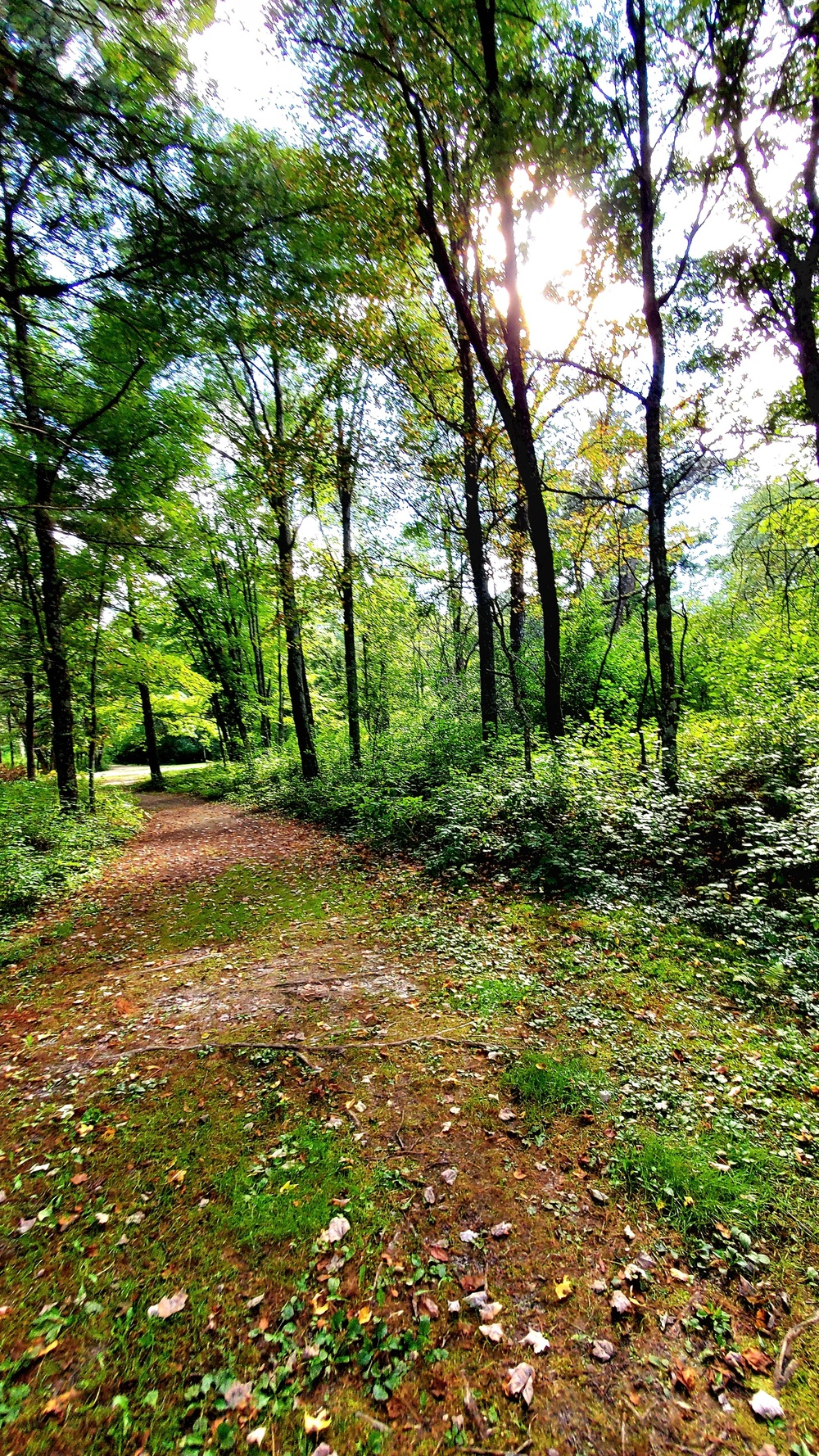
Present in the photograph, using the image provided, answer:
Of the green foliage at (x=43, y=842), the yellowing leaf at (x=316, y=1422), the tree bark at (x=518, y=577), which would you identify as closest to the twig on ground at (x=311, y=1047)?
the yellowing leaf at (x=316, y=1422)

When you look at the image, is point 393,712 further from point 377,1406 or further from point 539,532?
point 377,1406

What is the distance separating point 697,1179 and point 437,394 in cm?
1351

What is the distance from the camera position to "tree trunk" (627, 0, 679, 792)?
272 inches

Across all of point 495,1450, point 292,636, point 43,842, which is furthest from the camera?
point 292,636

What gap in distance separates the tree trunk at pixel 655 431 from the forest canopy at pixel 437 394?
0.04 m

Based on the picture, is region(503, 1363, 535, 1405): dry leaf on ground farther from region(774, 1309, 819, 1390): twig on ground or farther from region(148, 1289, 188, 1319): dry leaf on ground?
region(148, 1289, 188, 1319): dry leaf on ground

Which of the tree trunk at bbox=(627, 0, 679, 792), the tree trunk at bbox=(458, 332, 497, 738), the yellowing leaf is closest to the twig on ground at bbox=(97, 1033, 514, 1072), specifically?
the yellowing leaf

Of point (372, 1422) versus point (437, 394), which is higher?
point (437, 394)

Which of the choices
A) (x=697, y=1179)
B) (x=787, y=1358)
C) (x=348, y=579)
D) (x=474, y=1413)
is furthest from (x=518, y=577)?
(x=474, y=1413)

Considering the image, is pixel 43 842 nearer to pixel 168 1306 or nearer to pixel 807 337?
pixel 168 1306

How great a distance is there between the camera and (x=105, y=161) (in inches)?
150

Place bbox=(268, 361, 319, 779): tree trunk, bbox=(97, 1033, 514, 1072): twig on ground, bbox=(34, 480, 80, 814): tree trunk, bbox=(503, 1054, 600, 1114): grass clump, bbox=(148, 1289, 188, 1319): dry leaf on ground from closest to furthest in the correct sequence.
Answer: bbox=(148, 1289, 188, 1319): dry leaf on ground < bbox=(503, 1054, 600, 1114): grass clump < bbox=(97, 1033, 514, 1072): twig on ground < bbox=(34, 480, 80, 814): tree trunk < bbox=(268, 361, 319, 779): tree trunk

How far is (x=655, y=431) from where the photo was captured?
7.23 meters

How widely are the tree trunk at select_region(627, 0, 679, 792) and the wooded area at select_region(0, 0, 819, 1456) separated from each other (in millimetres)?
57
